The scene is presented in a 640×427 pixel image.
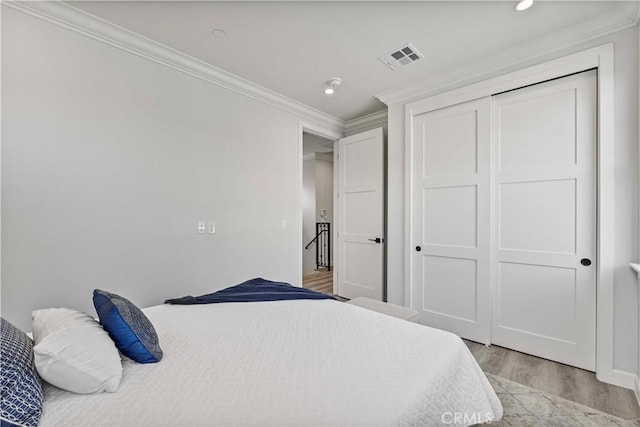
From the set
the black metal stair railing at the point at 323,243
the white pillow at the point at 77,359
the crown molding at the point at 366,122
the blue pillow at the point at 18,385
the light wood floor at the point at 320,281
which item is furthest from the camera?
the black metal stair railing at the point at 323,243

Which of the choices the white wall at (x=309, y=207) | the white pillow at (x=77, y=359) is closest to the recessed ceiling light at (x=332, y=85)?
the white pillow at (x=77, y=359)

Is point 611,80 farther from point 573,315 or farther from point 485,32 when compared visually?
point 573,315

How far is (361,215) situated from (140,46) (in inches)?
115

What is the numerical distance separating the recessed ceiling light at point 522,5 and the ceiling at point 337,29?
0.03m

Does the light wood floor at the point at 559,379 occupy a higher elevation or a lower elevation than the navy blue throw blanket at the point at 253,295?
lower

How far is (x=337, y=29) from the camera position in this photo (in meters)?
2.07

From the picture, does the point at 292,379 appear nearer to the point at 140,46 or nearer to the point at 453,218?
the point at 453,218

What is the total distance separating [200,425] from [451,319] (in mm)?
2706

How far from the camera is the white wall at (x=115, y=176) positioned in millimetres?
1743

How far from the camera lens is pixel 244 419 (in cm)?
82

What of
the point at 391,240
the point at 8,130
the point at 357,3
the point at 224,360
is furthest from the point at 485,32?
the point at 8,130
